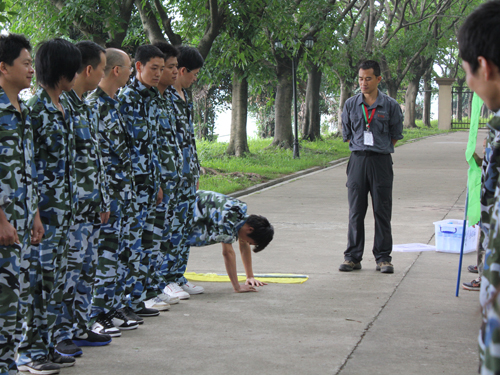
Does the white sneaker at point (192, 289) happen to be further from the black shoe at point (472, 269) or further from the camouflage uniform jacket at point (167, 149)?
the black shoe at point (472, 269)

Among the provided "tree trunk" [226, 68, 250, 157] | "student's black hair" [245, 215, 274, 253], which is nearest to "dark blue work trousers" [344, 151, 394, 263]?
"student's black hair" [245, 215, 274, 253]

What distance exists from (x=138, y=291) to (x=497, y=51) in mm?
3958

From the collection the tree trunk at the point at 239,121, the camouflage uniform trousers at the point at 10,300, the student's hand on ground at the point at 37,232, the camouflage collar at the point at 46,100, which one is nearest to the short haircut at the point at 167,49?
the camouflage collar at the point at 46,100

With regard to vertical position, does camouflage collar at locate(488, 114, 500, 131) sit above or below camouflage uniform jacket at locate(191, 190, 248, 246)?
above

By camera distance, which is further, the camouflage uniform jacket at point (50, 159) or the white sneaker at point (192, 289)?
the white sneaker at point (192, 289)

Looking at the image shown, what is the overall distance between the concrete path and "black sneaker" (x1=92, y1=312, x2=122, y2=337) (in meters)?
0.09

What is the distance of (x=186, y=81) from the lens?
19.2 ft

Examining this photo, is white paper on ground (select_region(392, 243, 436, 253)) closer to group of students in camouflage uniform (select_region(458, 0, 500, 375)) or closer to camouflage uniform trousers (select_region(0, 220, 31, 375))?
camouflage uniform trousers (select_region(0, 220, 31, 375))

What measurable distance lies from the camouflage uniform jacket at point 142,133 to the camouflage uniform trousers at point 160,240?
0.22m

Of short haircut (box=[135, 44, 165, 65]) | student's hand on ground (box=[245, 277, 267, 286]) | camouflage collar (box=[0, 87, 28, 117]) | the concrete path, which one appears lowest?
the concrete path

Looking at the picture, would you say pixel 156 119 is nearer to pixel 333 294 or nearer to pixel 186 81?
pixel 186 81

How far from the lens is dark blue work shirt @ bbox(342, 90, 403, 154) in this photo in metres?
6.98

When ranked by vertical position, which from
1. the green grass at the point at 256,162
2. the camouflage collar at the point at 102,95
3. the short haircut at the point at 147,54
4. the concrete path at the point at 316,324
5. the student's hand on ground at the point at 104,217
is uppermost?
the short haircut at the point at 147,54

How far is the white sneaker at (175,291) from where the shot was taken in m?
5.82
